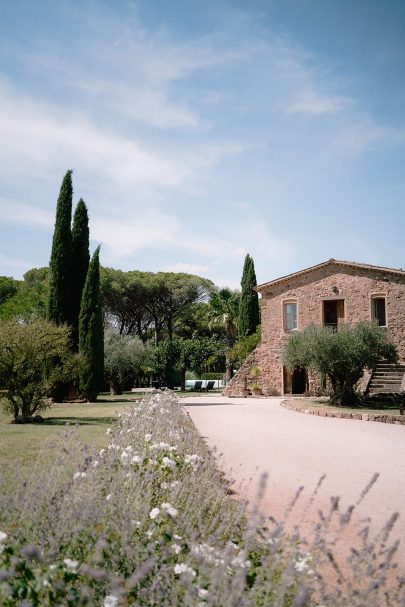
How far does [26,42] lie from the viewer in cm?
832

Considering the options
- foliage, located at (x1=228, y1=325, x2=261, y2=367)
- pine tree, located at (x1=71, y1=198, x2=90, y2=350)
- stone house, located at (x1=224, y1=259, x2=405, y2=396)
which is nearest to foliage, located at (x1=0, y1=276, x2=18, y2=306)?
pine tree, located at (x1=71, y1=198, x2=90, y2=350)

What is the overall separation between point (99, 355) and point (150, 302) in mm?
19251

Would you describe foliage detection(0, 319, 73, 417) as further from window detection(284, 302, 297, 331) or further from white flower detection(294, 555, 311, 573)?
window detection(284, 302, 297, 331)

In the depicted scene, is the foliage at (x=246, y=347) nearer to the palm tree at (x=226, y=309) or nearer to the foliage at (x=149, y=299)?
the palm tree at (x=226, y=309)

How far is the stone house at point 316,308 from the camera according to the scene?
23.8m

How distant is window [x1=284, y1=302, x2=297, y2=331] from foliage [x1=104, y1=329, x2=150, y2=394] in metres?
9.89

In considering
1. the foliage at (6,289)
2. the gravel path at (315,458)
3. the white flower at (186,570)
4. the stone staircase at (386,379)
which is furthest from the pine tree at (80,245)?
the white flower at (186,570)

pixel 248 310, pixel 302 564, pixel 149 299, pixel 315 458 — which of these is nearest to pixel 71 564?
pixel 302 564

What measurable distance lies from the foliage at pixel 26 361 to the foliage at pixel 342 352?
881cm

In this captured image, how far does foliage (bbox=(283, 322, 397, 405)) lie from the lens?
1788 centimetres

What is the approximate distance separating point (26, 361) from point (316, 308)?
16023 millimetres

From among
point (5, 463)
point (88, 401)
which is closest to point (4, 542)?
point (5, 463)

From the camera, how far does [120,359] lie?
30.9 metres

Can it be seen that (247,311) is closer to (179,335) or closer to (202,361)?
(202,361)
